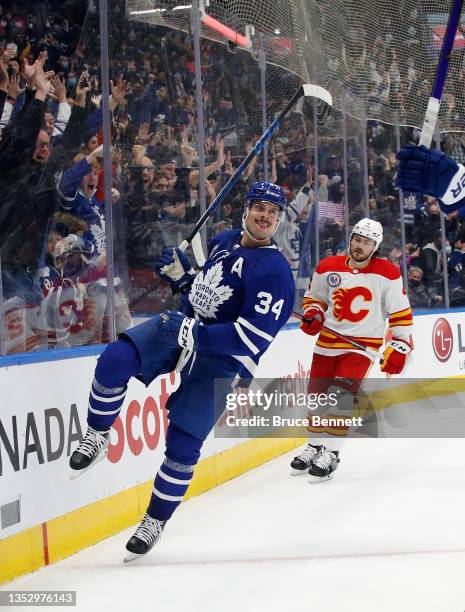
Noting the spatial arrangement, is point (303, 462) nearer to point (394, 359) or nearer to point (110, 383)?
point (394, 359)

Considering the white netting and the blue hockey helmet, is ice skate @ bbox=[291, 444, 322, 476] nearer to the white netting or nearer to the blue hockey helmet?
the blue hockey helmet

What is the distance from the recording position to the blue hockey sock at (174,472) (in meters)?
3.29

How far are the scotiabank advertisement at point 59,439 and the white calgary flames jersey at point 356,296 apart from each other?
3.13ft

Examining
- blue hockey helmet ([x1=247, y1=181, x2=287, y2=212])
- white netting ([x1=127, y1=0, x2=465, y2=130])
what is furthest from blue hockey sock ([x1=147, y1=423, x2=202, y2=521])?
white netting ([x1=127, y1=0, x2=465, y2=130])

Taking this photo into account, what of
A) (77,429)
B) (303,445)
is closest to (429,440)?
(303,445)

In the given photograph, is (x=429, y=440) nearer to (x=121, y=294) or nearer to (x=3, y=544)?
(x=121, y=294)

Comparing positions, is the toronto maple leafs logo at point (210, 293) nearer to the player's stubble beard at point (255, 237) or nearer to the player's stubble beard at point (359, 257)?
the player's stubble beard at point (255, 237)

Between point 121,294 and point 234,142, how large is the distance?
1550 millimetres

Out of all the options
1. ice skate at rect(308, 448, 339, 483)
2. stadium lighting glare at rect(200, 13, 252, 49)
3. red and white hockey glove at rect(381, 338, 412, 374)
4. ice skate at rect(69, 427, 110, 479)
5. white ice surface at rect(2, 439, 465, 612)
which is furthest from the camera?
stadium lighting glare at rect(200, 13, 252, 49)

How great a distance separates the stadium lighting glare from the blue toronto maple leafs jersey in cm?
189

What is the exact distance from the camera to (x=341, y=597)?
9.46ft

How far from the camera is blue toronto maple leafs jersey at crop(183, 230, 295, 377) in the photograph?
3.20 m

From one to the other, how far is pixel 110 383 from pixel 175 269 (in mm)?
719

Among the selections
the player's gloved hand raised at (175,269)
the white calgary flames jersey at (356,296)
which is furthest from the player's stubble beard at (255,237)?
the white calgary flames jersey at (356,296)
